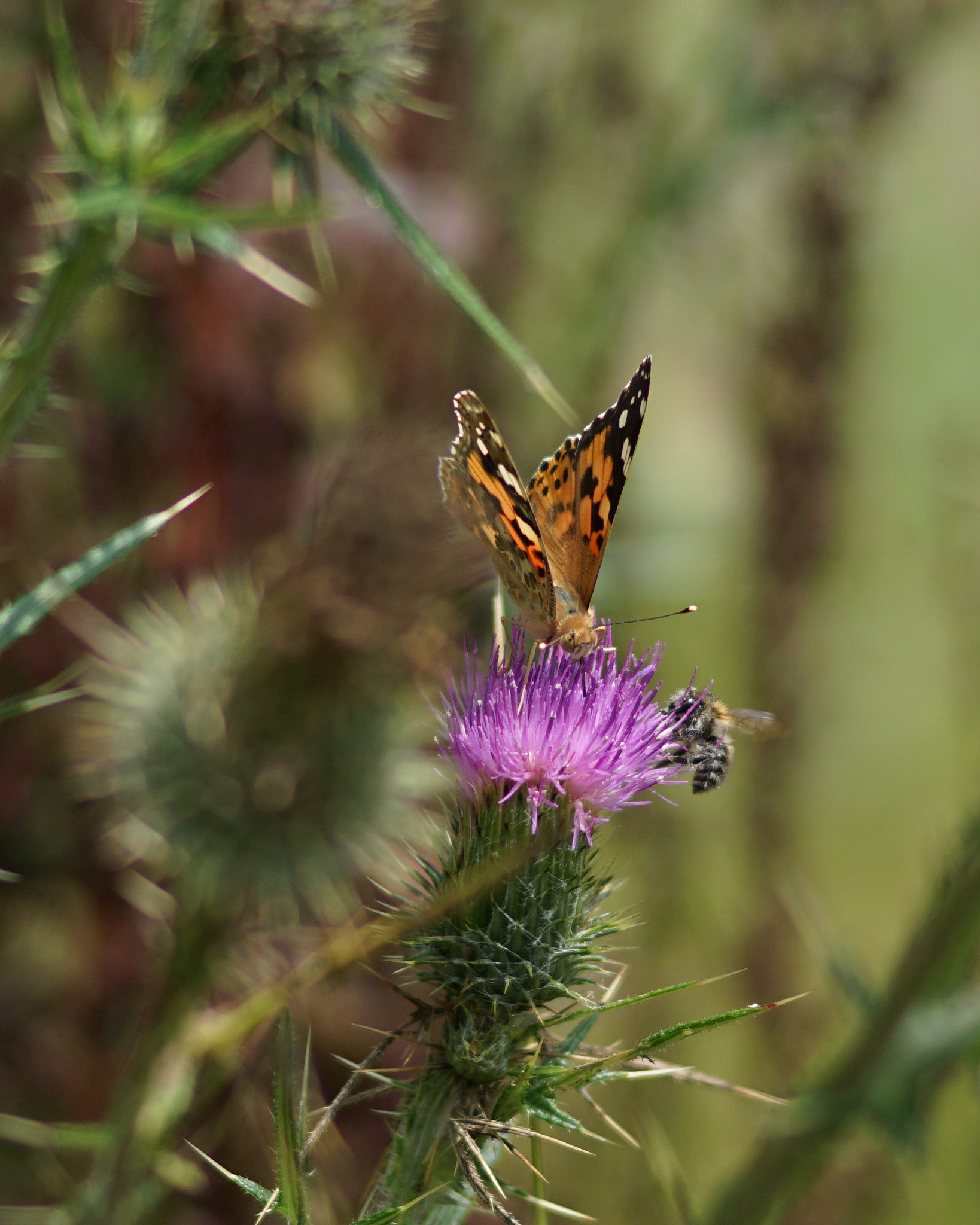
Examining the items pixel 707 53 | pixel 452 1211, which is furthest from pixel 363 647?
pixel 707 53

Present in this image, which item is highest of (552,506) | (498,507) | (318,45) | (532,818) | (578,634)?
(318,45)

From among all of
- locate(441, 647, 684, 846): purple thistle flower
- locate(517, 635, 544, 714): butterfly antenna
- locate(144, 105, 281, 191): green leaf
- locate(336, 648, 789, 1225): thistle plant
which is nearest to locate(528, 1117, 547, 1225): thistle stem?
locate(336, 648, 789, 1225): thistle plant

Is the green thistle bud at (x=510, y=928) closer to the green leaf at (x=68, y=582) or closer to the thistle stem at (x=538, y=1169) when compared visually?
the thistle stem at (x=538, y=1169)

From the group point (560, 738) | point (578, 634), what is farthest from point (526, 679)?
point (578, 634)

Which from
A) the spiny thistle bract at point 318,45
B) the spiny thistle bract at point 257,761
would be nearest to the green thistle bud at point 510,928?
the spiny thistle bract at point 257,761

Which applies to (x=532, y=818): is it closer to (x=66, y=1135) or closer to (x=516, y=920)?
(x=516, y=920)

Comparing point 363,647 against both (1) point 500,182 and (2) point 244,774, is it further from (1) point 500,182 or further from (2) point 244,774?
(1) point 500,182
